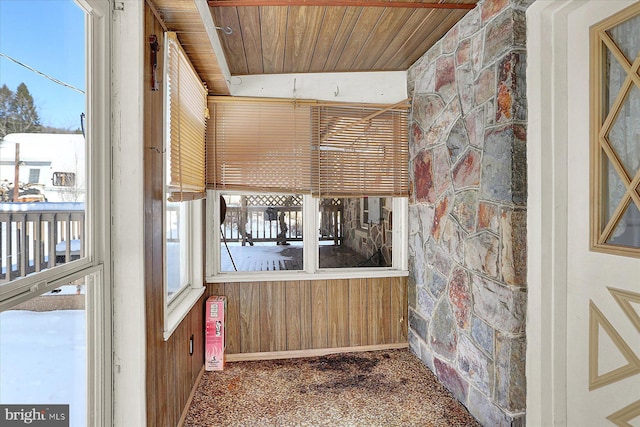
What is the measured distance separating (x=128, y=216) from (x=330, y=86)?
218 cm

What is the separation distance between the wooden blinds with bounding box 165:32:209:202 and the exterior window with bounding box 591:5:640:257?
2079mm

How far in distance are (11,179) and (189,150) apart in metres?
1.39

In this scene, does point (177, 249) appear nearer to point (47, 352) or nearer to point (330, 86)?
point (47, 352)

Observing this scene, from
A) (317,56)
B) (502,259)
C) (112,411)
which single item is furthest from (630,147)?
(112,411)

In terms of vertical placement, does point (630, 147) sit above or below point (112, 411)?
above

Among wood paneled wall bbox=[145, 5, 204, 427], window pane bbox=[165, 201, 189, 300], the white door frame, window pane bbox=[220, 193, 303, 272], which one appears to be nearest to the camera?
wood paneled wall bbox=[145, 5, 204, 427]

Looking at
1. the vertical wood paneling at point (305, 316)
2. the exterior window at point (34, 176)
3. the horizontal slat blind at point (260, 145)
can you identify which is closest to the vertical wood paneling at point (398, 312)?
the vertical wood paneling at point (305, 316)

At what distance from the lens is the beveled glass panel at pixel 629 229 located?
→ 1447mm

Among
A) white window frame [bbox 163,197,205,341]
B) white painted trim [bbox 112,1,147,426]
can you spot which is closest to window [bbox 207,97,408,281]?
white window frame [bbox 163,197,205,341]

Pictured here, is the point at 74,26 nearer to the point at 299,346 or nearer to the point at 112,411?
the point at 112,411

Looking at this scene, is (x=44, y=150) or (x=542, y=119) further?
(x=542, y=119)

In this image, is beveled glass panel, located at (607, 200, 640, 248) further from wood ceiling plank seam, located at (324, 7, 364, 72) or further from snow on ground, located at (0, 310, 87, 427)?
snow on ground, located at (0, 310, 87, 427)

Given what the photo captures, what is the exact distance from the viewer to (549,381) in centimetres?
177

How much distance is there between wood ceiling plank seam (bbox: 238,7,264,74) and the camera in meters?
2.07
